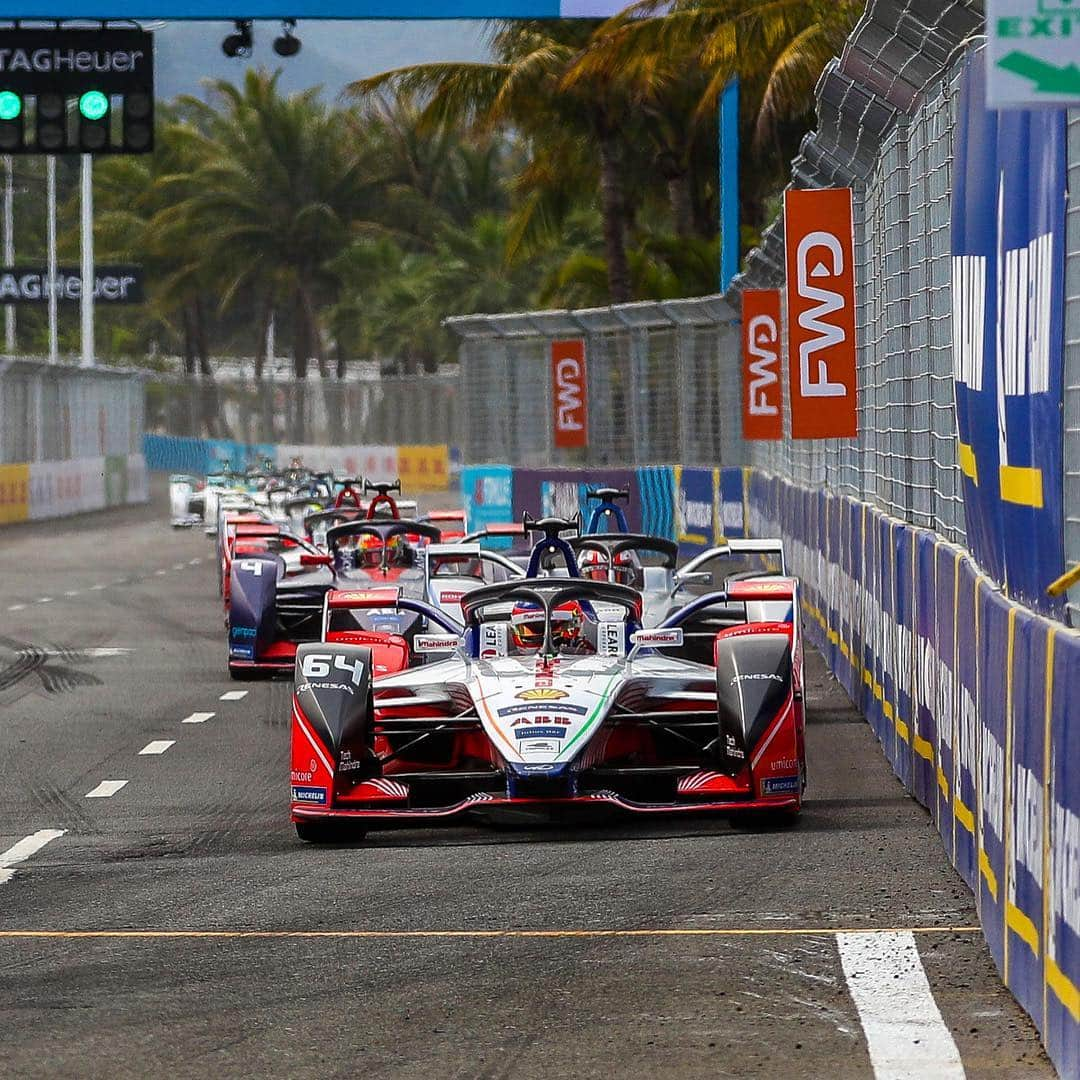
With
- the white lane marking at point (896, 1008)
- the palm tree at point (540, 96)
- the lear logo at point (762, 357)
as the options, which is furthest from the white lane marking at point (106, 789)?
the palm tree at point (540, 96)

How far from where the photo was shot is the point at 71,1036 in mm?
5859

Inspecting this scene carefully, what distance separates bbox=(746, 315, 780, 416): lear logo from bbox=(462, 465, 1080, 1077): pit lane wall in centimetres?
586

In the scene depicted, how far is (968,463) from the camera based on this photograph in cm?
734

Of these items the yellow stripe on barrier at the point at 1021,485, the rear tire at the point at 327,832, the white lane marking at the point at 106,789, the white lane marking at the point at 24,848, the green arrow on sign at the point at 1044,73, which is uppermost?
the green arrow on sign at the point at 1044,73

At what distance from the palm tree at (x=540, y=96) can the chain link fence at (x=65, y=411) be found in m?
11.6

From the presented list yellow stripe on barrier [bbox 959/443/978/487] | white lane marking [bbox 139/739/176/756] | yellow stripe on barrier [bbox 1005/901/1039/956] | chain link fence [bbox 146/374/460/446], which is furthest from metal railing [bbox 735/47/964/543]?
chain link fence [bbox 146/374/460/446]

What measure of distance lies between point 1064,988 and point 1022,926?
650 millimetres

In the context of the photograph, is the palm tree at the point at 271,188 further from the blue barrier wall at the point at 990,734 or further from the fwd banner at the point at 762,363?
the blue barrier wall at the point at 990,734

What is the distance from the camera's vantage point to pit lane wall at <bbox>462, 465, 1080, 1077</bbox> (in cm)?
526

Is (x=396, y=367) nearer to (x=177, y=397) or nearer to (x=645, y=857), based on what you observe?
(x=177, y=397)

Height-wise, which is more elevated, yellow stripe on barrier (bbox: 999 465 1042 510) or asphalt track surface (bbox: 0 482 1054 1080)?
yellow stripe on barrier (bbox: 999 465 1042 510)

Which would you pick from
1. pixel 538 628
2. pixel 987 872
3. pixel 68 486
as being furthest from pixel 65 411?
pixel 987 872

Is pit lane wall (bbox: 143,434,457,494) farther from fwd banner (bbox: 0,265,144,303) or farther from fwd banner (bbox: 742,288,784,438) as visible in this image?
fwd banner (bbox: 742,288,784,438)

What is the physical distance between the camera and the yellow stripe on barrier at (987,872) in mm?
6410
